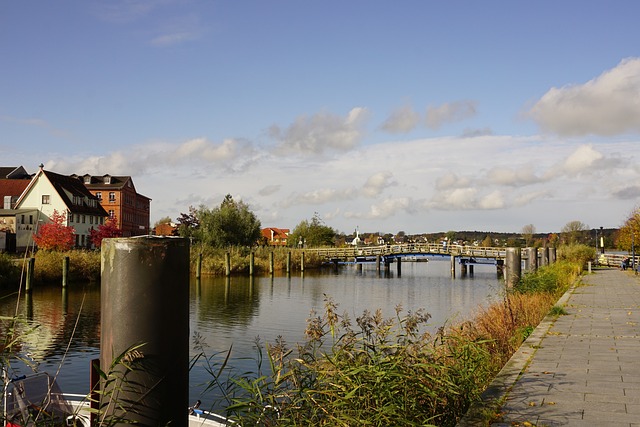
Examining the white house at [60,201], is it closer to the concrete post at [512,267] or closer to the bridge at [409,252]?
the bridge at [409,252]

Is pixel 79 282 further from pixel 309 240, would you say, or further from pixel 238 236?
pixel 309 240

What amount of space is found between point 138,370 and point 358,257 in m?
60.7

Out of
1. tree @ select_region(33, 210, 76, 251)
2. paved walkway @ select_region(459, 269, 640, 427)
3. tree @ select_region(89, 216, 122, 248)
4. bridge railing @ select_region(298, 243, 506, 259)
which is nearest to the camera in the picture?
paved walkway @ select_region(459, 269, 640, 427)

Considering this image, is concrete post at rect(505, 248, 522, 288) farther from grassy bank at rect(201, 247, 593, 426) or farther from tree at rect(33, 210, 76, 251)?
tree at rect(33, 210, 76, 251)

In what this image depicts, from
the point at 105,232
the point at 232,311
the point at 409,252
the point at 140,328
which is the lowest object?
the point at 232,311

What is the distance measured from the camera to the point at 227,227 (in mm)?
59938

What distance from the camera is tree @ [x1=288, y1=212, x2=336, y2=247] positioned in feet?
293

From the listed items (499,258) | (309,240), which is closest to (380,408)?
(499,258)

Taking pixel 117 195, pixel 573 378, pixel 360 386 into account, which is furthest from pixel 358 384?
pixel 117 195

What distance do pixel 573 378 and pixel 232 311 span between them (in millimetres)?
18511

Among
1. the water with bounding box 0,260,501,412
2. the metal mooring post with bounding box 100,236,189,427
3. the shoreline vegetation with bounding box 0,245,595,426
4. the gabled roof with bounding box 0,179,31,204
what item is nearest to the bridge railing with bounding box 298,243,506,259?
the water with bounding box 0,260,501,412

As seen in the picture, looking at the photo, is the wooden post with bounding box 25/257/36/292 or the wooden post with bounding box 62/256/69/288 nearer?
the wooden post with bounding box 25/257/36/292

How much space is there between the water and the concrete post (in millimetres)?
1649

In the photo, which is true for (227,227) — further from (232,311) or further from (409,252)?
(232,311)
